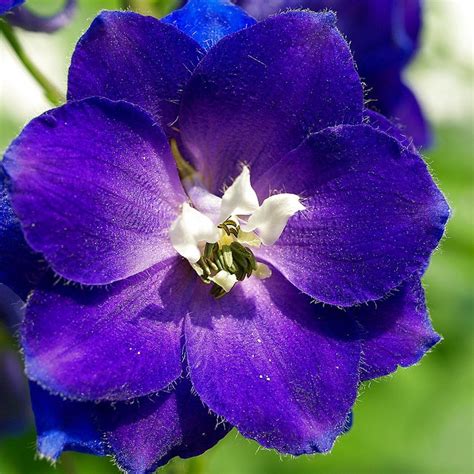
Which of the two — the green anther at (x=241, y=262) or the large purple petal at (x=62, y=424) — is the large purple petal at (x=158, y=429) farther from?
the green anther at (x=241, y=262)

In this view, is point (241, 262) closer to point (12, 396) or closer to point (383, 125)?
point (383, 125)

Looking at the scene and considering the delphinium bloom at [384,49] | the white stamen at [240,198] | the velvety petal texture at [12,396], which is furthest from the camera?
the velvety petal texture at [12,396]

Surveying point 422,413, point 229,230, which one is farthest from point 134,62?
point 422,413

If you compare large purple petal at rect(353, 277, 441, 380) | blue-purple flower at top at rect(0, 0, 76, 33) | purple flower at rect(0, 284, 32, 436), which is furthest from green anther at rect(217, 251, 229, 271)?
purple flower at rect(0, 284, 32, 436)

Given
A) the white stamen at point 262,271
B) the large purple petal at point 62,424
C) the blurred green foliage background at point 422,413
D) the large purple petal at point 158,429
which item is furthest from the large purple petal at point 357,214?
the blurred green foliage background at point 422,413

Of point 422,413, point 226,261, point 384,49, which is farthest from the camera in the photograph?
point 422,413

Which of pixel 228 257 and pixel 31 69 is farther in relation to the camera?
pixel 31 69

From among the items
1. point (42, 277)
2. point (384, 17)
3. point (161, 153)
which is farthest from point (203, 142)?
point (384, 17)
